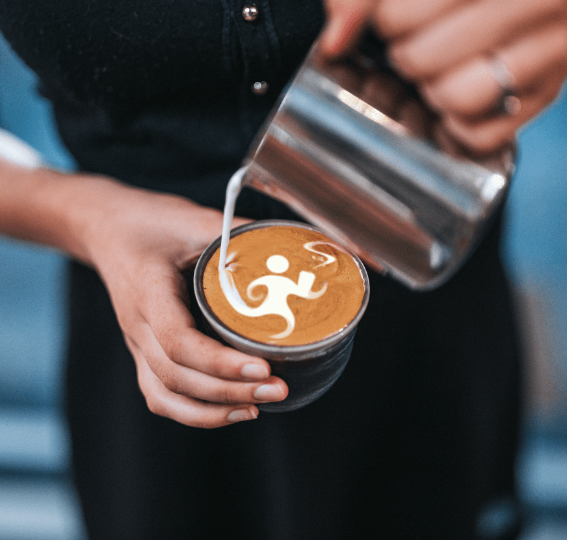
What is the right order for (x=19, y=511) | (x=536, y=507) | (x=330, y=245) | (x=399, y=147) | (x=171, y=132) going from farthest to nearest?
(x=19, y=511)
(x=536, y=507)
(x=171, y=132)
(x=330, y=245)
(x=399, y=147)

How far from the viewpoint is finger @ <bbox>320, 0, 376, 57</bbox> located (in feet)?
1.78

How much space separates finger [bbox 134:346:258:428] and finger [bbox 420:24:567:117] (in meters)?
0.59

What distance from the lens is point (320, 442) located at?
127 cm

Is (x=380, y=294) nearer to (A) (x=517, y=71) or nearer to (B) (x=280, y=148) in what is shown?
(B) (x=280, y=148)

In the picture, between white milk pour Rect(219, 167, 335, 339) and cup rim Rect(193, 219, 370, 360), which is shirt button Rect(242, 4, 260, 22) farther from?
cup rim Rect(193, 219, 370, 360)

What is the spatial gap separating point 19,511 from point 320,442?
174 centimetres

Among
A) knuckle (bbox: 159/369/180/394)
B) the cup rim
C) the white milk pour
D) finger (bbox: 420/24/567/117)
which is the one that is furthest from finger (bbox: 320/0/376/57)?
knuckle (bbox: 159/369/180/394)

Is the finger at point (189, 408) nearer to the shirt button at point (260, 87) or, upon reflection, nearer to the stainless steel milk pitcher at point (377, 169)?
the stainless steel milk pitcher at point (377, 169)

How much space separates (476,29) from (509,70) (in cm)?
6

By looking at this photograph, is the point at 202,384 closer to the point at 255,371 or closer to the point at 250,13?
the point at 255,371

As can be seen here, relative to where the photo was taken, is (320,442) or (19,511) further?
(19,511)

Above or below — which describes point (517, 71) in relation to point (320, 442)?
above

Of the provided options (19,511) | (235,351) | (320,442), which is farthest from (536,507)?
(19,511)

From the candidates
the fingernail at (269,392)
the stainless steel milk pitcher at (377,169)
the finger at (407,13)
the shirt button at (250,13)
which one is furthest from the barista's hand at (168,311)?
the finger at (407,13)
